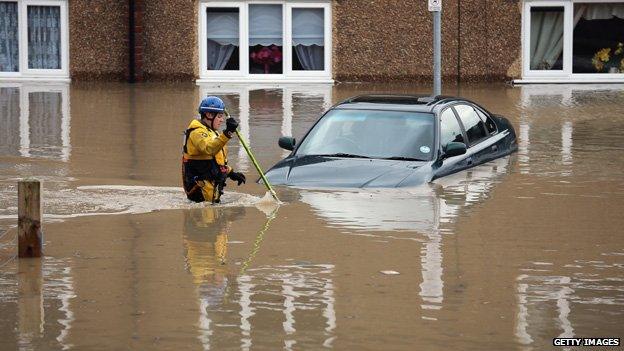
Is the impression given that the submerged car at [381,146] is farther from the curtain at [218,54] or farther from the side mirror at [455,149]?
the curtain at [218,54]

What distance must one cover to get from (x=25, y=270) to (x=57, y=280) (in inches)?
18.9

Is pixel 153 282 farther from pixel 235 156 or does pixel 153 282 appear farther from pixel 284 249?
pixel 235 156

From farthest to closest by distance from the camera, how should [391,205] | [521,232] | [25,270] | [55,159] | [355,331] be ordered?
[55,159] → [391,205] → [521,232] → [25,270] → [355,331]

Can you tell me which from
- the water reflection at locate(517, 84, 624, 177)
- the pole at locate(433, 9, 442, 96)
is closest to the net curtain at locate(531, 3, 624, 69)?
the water reflection at locate(517, 84, 624, 177)

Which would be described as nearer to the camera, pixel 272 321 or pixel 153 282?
pixel 272 321

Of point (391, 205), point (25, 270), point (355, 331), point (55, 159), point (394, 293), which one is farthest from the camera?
point (55, 159)

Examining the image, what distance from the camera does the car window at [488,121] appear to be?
16766 mm

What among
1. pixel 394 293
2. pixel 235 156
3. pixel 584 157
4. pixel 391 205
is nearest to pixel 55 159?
pixel 235 156

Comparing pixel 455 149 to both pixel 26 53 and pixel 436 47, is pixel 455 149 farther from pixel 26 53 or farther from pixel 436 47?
pixel 26 53

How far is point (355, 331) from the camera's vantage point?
855cm

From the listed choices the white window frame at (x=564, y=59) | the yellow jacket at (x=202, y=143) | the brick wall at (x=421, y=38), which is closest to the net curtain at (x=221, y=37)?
the brick wall at (x=421, y=38)

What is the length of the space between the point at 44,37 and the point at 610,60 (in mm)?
12371

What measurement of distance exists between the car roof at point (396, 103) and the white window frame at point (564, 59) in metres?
13.6

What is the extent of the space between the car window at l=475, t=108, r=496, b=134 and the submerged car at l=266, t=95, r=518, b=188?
0.72 m
